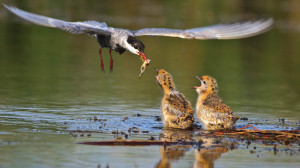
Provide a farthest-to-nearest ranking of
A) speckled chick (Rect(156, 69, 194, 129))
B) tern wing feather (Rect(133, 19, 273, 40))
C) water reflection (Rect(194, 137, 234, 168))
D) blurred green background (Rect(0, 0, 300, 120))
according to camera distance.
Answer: blurred green background (Rect(0, 0, 300, 120))
tern wing feather (Rect(133, 19, 273, 40))
speckled chick (Rect(156, 69, 194, 129))
water reflection (Rect(194, 137, 234, 168))

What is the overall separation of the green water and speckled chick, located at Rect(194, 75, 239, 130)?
0.69 metres

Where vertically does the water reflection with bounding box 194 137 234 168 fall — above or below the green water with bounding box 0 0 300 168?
below

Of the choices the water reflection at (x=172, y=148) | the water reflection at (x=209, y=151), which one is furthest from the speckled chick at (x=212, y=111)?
the water reflection at (x=209, y=151)

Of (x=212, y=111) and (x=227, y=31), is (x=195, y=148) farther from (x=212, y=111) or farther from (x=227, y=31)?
(x=227, y=31)

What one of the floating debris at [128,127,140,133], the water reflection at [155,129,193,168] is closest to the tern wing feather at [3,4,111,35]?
the floating debris at [128,127,140,133]

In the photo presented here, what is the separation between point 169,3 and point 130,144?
27.3 meters

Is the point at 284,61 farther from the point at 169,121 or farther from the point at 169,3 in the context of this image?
the point at 169,3

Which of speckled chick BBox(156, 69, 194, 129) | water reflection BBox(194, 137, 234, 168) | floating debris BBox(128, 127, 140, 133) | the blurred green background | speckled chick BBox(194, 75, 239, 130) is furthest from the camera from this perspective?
the blurred green background

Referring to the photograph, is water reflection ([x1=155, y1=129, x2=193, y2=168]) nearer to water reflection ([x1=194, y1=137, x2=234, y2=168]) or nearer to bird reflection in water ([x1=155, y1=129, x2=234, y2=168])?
bird reflection in water ([x1=155, y1=129, x2=234, y2=168])

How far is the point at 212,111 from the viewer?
9016 millimetres

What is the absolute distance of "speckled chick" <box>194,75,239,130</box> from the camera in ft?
29.2

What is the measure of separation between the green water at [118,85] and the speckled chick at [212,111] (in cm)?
69

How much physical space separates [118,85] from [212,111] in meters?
4.41

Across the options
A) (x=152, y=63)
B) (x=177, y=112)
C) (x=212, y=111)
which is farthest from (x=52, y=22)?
(x=152, y=63)
